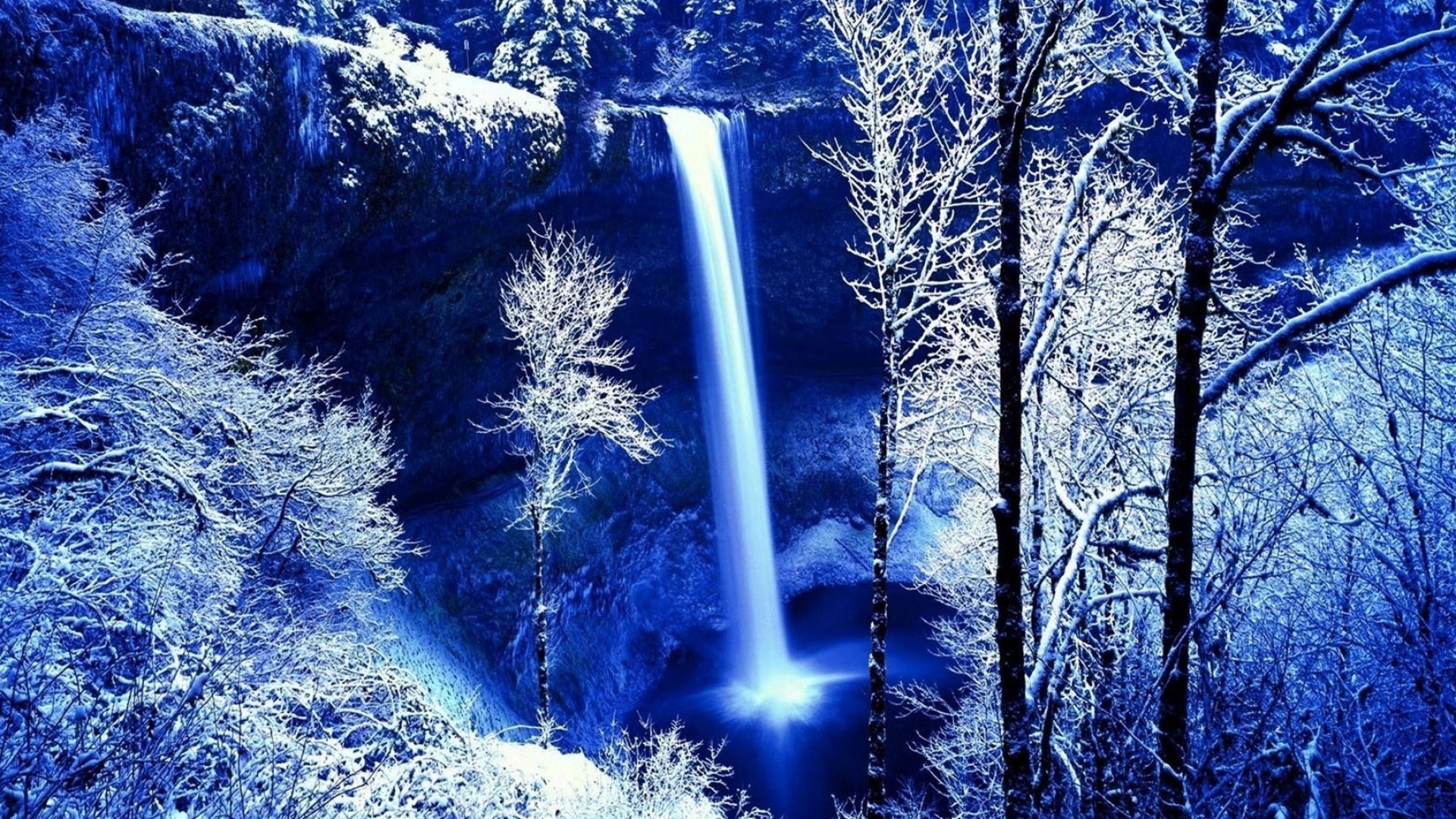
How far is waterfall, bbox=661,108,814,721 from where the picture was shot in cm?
2497

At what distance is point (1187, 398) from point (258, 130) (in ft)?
49.7

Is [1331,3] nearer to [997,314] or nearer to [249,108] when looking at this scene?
[997,314]

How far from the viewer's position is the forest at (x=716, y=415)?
18.5ft

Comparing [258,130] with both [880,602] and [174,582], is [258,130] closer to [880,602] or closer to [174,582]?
[174,582]

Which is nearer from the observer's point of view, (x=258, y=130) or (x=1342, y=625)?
(x=1342, y=625)

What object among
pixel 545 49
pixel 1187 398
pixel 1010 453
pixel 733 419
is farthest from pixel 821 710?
pixel 545 49

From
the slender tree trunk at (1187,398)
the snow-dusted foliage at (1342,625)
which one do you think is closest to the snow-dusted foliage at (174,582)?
→ the slender tree trunk at (1187,398)

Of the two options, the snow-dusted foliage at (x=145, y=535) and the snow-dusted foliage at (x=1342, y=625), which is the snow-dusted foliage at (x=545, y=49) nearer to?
the snow-dusted foliage at (x=145, y=535)

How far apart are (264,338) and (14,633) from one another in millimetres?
9593

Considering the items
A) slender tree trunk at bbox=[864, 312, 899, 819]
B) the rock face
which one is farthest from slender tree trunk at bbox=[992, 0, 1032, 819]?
the rock face

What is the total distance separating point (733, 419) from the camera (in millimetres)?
28344

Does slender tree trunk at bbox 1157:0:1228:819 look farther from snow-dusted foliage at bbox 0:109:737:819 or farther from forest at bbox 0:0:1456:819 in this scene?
snow-dusted foliage at bbox 0:109:737:819

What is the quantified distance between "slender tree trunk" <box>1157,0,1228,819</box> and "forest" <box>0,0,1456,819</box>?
3 cm

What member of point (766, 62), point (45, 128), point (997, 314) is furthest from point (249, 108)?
point (766, 62)
